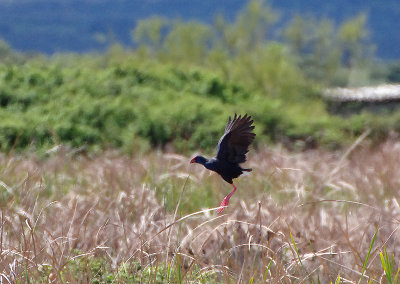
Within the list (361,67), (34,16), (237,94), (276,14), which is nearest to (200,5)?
(34,16)

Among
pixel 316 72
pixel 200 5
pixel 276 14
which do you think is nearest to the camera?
pixel 276 14

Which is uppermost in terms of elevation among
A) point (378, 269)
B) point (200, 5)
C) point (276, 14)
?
point (200, 5)

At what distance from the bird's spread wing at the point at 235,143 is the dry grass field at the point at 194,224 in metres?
0.62

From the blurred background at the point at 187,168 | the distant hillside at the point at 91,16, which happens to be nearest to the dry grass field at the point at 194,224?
the blurred background at the point at 187,168

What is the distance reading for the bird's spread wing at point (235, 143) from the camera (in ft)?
5.65

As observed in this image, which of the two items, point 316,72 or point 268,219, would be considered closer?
point 268,219

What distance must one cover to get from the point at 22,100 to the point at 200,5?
11834 centimetres

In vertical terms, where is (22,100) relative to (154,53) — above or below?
below

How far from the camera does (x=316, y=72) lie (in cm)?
2369

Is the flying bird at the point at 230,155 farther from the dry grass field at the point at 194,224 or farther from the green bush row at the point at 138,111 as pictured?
the green bush row at the point at 138,111

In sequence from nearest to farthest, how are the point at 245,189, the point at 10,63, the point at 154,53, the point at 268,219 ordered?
the point at 268,219, the point at 245,189, the point at 10,63, the point at 154,53

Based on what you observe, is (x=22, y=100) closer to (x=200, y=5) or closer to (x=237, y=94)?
(x=237, y=94)

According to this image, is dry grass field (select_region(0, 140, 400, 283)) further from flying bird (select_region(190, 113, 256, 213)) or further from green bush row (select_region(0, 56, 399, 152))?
green bush row (select_region(0, 56, 399, 152))

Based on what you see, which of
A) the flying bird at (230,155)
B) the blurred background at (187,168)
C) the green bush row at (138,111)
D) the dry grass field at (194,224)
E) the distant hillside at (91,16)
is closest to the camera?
the flying bird at (230,155)
